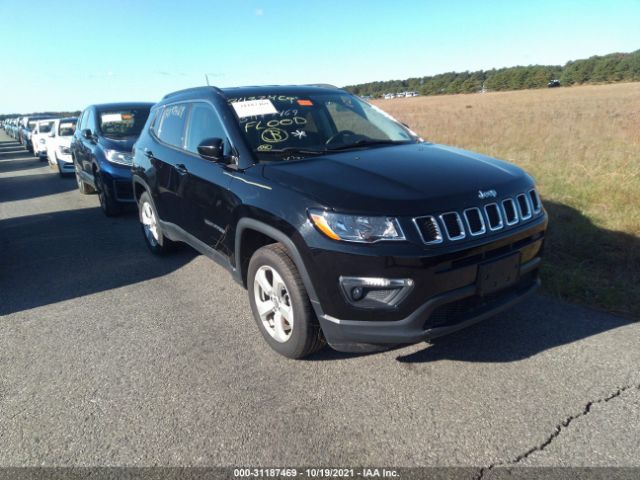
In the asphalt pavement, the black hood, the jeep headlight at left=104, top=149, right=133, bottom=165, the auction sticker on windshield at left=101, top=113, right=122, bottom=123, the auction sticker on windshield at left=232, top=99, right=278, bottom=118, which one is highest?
the auction sticker on windshield at left=232, top=99, right=278, bottom=118

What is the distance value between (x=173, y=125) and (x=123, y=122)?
446 cm

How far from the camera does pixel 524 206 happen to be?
3.13m

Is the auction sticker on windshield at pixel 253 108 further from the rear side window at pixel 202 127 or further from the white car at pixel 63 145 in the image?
the white car at pixel 63 145

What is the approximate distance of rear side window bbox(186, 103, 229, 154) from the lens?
12.5ft

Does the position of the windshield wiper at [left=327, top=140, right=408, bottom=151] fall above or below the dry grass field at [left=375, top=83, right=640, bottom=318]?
above

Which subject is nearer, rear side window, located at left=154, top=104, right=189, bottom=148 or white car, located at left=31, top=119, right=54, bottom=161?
rear side window, located at left=154, top=104, right=189, bottom=148

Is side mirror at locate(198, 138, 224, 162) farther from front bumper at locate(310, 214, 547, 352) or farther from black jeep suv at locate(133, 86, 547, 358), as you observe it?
front bumper at locate(310, 214, 547, 352)

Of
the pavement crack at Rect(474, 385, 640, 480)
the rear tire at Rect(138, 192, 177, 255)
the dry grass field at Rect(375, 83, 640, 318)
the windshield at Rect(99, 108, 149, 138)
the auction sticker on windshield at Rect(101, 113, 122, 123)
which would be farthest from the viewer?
the auction sticker on windshield at Rect(101, 113, 122, 123)

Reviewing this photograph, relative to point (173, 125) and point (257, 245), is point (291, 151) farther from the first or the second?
point (173, 125)

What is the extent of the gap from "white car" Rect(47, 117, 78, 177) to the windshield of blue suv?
11079 millimetres

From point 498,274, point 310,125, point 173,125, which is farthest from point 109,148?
point 498,274

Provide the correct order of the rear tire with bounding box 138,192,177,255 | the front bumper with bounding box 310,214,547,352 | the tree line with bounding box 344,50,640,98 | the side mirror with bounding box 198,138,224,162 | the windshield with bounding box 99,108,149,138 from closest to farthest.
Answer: the front bumper with bounding box 310,214,547,352, the side mirror with bounding box 198,138,224,162, the rear tire with bounding box 138,192,177,255, the windshield with bounding box 99,108,149,138, the tree line with bounding box 344,50,640,98

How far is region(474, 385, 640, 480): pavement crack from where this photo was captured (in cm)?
228

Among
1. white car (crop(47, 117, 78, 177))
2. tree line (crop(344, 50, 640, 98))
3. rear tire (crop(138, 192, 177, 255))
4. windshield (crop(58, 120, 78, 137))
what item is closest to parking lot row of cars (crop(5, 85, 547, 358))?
rear tire (crop(138, 192, 177, 255))
